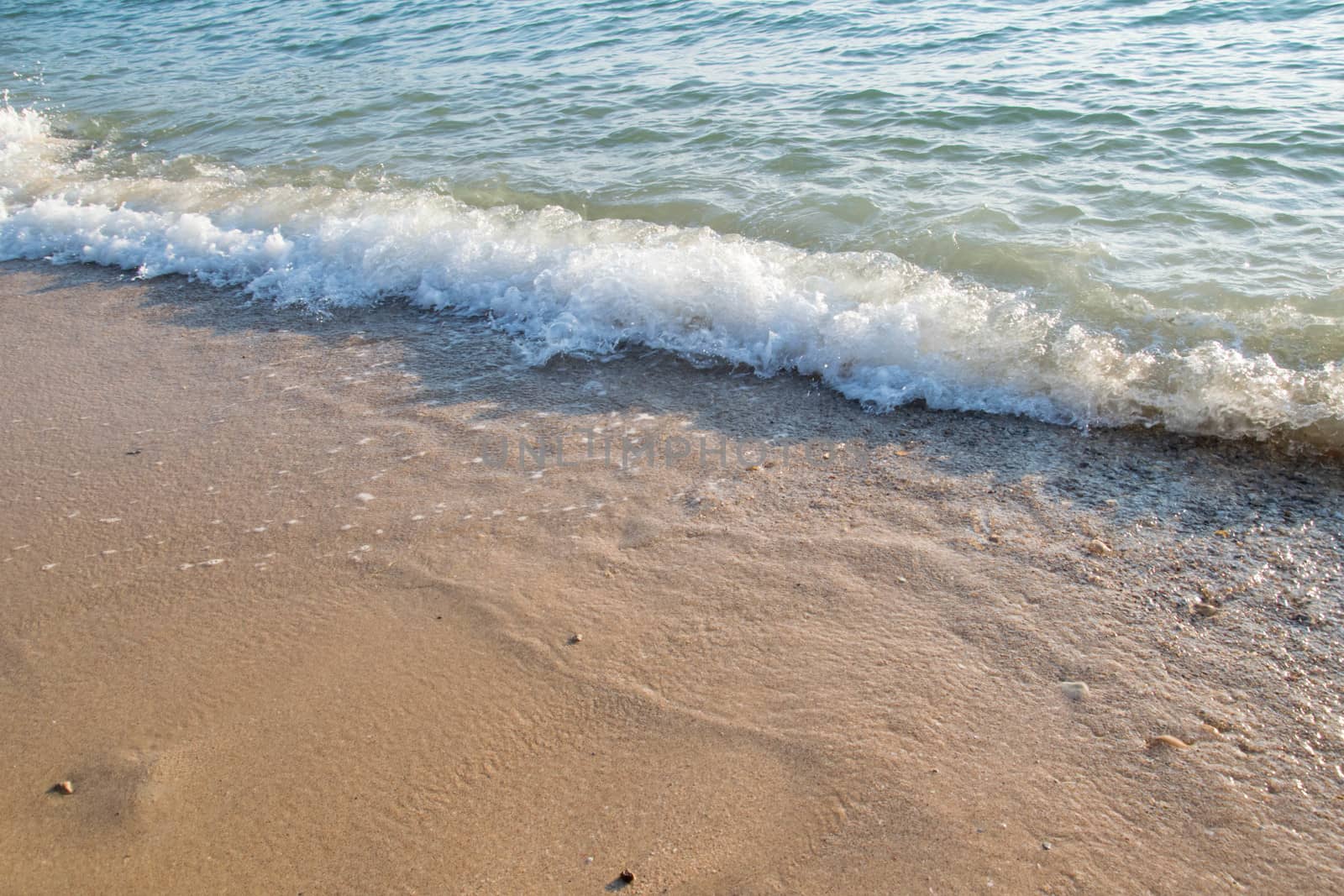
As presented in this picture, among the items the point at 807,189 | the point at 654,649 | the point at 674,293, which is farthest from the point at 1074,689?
the point at 807,189

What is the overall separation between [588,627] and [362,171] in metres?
5.88

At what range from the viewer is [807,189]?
21.8 feet

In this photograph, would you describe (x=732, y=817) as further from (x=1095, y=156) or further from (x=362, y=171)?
(x=362, y=171)

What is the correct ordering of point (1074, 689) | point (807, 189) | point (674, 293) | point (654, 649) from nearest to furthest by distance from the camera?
point (1074, 689) → point (654, 649) → point (674, 293) → point (807, 189)

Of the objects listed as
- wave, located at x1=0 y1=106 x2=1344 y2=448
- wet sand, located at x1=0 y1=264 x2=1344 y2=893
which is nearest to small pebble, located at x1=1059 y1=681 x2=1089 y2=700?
wet sand, located at x1=0 y1=264 x2=1344 y2=893

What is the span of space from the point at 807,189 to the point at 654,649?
4.54 metres

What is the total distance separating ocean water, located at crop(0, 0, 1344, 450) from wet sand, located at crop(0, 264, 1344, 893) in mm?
557

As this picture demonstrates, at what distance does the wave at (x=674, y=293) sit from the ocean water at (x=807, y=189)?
0.02 metres

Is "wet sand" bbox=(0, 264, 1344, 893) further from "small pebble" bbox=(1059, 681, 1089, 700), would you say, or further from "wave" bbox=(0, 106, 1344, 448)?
"wave" bbox=(0, 106, 1344, 448)

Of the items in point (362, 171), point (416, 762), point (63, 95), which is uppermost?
point (63, 95)

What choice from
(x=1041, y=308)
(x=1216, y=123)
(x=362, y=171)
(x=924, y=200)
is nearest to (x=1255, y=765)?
(x=1041, y=308)

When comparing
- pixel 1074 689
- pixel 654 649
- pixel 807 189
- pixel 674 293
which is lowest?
pixel 1074 689

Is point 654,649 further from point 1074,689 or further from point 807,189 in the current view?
point 807,189

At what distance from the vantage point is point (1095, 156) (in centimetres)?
677
